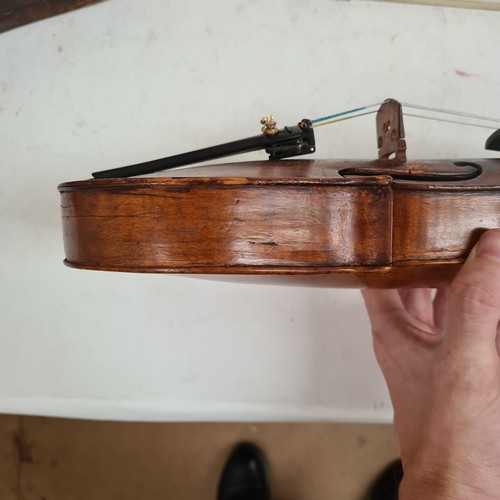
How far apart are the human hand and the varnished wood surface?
3.43 feet

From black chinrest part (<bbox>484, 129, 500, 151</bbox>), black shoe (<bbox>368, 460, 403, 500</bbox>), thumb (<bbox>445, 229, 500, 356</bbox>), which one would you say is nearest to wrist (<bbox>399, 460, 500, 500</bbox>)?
thumb (<bbox>445, 229, 500, 356</bbox>)

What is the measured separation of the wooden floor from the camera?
157 centimetres

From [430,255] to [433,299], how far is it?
754 mm

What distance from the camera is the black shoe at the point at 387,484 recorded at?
148 cm

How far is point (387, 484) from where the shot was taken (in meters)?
1.51

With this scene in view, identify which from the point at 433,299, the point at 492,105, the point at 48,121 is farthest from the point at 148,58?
the point at 433,299

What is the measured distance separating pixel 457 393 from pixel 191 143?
80 cm

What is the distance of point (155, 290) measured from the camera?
1.17m

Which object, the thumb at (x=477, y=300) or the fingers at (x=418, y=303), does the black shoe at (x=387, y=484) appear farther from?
the thumb at (x=477, y=300)

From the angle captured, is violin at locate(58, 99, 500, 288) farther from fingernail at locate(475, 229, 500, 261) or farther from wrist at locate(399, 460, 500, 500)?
wrist at locate(399, 460, 500, 500)

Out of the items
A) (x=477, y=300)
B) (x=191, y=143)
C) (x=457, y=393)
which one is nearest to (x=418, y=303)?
(x=457, y=393)

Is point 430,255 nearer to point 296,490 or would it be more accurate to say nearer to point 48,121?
point 48,121

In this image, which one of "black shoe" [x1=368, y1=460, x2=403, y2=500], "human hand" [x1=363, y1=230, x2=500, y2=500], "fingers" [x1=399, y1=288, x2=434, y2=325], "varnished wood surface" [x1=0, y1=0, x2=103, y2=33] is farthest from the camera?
"black shoe" [x1=368, y1=460, x2=403, y2=500]

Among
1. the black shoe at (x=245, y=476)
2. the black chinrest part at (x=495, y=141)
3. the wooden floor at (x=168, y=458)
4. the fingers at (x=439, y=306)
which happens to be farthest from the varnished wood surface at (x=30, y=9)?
the black shoe at (x=245, y=476)
